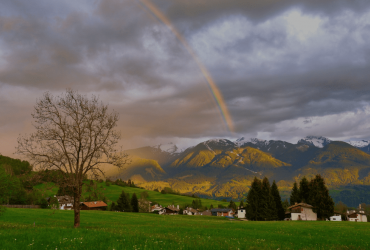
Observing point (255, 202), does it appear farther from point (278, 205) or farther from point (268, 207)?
point (278, 205)

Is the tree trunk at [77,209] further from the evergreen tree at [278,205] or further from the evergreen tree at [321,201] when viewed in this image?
the evergreen tree at [321,201]

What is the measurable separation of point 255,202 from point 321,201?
23298 millimetres

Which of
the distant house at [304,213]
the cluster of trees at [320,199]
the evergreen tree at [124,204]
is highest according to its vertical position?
the cluster of trees at [320,199]

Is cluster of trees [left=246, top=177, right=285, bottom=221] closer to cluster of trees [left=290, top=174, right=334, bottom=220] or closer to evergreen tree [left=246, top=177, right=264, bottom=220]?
evergreen tree [left=246, top=177, right=264, bottom=220]

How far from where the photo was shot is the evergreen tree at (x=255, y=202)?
10569cm

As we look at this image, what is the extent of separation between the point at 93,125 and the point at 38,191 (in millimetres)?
9923

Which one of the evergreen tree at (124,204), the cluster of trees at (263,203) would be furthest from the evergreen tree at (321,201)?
the evergreen tree at (124,204)

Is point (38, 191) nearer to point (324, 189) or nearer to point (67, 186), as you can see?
point (67, 186)

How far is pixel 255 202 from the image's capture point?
107250 mm

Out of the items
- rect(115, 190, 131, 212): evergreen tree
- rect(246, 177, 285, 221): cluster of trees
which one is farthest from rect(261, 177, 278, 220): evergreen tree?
rect(115, 190, 131, 212): evergreen tree

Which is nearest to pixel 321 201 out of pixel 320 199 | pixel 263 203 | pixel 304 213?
pixel 320 199

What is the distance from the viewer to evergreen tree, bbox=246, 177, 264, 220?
10569cm

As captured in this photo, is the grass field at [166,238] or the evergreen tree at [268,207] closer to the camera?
the grass field at [166,238]

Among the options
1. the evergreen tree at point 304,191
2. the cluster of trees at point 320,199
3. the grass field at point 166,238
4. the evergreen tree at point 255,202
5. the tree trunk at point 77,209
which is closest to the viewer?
the grass field at point 166,238
